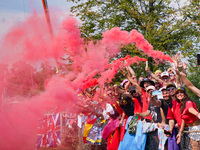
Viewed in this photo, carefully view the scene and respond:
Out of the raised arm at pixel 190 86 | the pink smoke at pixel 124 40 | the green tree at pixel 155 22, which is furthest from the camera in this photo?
the green tree at pixel 155 22

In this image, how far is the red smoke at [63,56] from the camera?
7.00 m

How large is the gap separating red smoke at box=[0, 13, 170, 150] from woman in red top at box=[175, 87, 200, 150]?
1789 millimetres

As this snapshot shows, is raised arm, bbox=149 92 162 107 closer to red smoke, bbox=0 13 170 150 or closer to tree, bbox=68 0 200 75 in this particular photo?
red smoke, bbox=0 13 170 150

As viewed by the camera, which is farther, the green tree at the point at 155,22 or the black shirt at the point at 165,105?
the green tree at the point at 155,22

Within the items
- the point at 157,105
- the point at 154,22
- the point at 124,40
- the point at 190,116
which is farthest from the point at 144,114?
the point at 154,22

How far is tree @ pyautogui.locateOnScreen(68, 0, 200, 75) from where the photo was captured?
38.6 feet

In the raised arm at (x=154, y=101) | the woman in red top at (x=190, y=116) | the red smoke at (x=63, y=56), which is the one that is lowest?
the woman in red top at (x=190, y=116)

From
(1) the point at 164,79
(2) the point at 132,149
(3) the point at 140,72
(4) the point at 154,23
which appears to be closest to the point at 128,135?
(2) the point at 132,149

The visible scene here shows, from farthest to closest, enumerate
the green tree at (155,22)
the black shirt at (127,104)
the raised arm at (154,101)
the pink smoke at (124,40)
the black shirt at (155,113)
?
the green tree at (155,22) < the pink smoke at (124,40) < the black shirt at (127,104) < the black shirt at (155,113) < the raised arm at (154,101)

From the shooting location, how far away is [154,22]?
39.7 feet

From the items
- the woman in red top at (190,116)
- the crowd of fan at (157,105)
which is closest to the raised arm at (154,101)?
the crowd of fan at (157,105)

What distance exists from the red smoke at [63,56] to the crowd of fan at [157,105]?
0.48m

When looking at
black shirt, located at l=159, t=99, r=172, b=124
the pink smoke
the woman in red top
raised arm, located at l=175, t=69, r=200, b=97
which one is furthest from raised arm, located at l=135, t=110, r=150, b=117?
the pink smoke

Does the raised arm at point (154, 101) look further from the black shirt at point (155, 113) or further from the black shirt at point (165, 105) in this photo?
the black shirt at point (155, 113)
